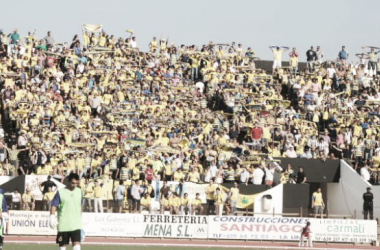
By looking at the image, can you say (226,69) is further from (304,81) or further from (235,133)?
(235,133)

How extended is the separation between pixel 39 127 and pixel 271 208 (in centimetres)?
925

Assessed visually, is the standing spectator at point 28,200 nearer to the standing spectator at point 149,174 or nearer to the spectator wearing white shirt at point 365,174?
the standing spectator at point 149,174

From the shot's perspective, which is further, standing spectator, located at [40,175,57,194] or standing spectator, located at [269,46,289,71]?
standing spectator, located at [269,46,289,71]

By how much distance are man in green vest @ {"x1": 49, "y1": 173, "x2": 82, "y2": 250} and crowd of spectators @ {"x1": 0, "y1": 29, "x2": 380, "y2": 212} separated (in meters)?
16.3

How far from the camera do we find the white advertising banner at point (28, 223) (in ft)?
103

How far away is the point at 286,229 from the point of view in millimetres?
32969

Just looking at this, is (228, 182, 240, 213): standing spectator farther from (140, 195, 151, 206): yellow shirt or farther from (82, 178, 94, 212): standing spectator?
(82, 178, 94, 212): standing spectator

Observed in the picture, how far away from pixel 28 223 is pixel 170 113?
33.4ft

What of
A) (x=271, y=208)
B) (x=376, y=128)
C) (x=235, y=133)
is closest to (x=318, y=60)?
(x=376, y=128)

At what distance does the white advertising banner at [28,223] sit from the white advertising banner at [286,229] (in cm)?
559

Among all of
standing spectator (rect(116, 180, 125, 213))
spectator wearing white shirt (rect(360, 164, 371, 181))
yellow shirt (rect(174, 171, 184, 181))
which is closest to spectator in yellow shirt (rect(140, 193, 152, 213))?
standing spectator (rect(116, 180, 125, 213))

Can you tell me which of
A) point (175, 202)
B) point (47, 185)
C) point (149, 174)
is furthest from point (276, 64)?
point (47, 185)

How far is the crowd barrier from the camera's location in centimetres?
3153

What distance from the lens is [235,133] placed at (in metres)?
39.1
